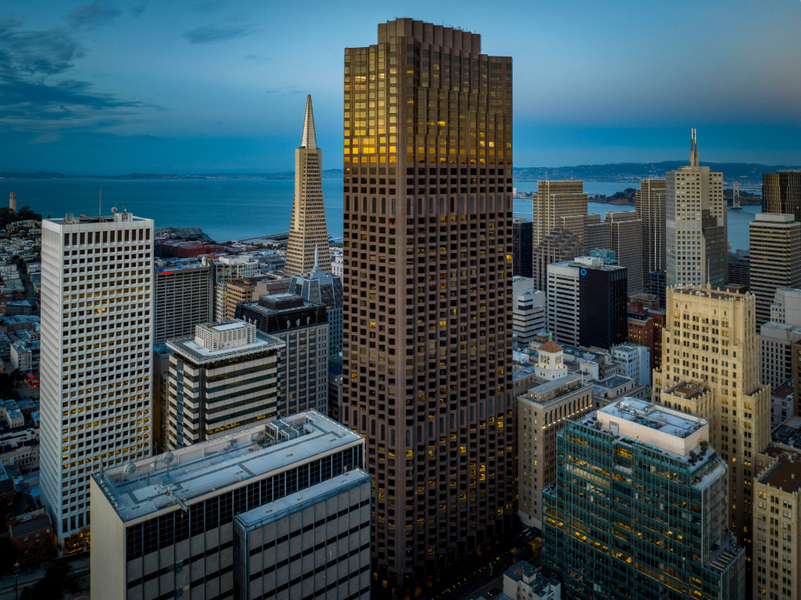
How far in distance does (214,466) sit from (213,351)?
5432cm

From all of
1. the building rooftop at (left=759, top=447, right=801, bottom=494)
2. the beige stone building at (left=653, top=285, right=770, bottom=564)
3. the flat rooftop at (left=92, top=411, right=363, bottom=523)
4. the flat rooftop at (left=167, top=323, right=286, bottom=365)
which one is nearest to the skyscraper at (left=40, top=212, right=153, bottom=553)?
the flat rooftop at (left=167, top=323, right=286, bottom=365)

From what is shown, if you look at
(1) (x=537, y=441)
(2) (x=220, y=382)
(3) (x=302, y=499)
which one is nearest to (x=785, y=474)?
(1) (x=537, y=441)

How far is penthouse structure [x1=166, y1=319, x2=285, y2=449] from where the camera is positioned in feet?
342

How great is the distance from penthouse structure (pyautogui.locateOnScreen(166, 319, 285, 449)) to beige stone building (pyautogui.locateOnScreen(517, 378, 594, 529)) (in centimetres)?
5075

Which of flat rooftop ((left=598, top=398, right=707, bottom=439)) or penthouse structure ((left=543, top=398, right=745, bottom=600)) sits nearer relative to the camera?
penthouse structure ((left=543, top=398, right=745, bottom=600))

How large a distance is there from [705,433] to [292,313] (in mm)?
97138

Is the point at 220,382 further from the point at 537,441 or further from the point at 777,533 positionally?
the point at 777,533

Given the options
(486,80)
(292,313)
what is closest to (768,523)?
(486,80)

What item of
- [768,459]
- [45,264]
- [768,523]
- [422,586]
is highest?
[45,264]

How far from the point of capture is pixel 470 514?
113562 millimetres

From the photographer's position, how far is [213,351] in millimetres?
107812

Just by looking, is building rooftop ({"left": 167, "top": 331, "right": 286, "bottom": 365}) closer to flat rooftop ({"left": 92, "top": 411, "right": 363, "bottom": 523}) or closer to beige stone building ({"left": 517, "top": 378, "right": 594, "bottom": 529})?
flat rooftop ({"left": 92, "top": 411, "right": 363, "bottom": 523})

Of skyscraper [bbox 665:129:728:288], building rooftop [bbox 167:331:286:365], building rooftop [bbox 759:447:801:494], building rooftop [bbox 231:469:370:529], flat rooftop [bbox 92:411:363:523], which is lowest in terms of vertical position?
building rooftop [bbox 759:447:801:494]

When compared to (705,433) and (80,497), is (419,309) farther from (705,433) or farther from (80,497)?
(80,497)
